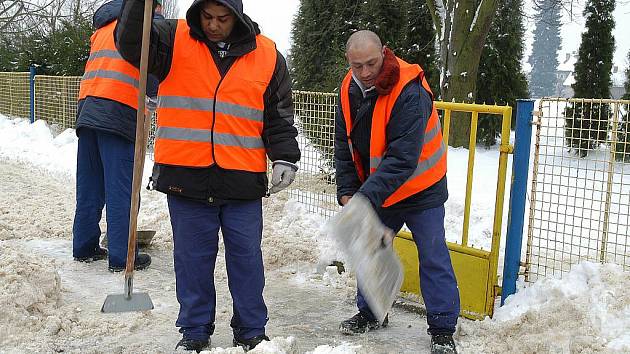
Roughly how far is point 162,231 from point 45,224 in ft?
3.88

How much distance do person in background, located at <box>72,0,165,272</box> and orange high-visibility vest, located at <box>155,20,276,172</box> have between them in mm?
1332

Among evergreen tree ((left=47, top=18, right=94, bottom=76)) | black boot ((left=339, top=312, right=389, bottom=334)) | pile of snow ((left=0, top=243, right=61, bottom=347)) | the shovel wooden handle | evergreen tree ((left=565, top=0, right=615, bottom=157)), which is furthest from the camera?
evergreen tree ((left=47, top=18, right=94, bottom=76))

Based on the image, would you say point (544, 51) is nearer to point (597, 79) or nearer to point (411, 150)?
point (597, 79)

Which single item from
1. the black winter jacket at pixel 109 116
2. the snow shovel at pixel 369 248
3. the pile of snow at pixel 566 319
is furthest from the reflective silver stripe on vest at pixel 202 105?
the pile of snow at pixel 566 319

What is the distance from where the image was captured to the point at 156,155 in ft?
11.3

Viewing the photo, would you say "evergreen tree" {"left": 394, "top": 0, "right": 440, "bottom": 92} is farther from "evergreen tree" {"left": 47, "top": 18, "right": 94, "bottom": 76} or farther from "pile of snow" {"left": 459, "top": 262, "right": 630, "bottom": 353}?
"pile of snow" {"left": 459, "top": 262, "right": 630, "bottom": 353}

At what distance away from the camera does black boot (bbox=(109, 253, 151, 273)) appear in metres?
5.10

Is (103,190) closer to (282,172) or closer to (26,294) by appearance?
(26,294)

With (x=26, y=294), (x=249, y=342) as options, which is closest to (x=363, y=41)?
(x=249, y=342)

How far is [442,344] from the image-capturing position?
144 inches

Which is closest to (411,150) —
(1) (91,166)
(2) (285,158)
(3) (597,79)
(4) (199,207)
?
(2) (285,158)

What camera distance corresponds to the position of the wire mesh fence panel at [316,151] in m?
6.16

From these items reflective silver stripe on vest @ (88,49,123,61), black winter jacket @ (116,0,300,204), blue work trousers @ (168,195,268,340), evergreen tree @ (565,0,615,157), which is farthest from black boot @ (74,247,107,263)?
evergreen tree @ (565,0,615,157)

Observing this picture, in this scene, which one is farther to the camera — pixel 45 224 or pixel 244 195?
pixel 45 224
